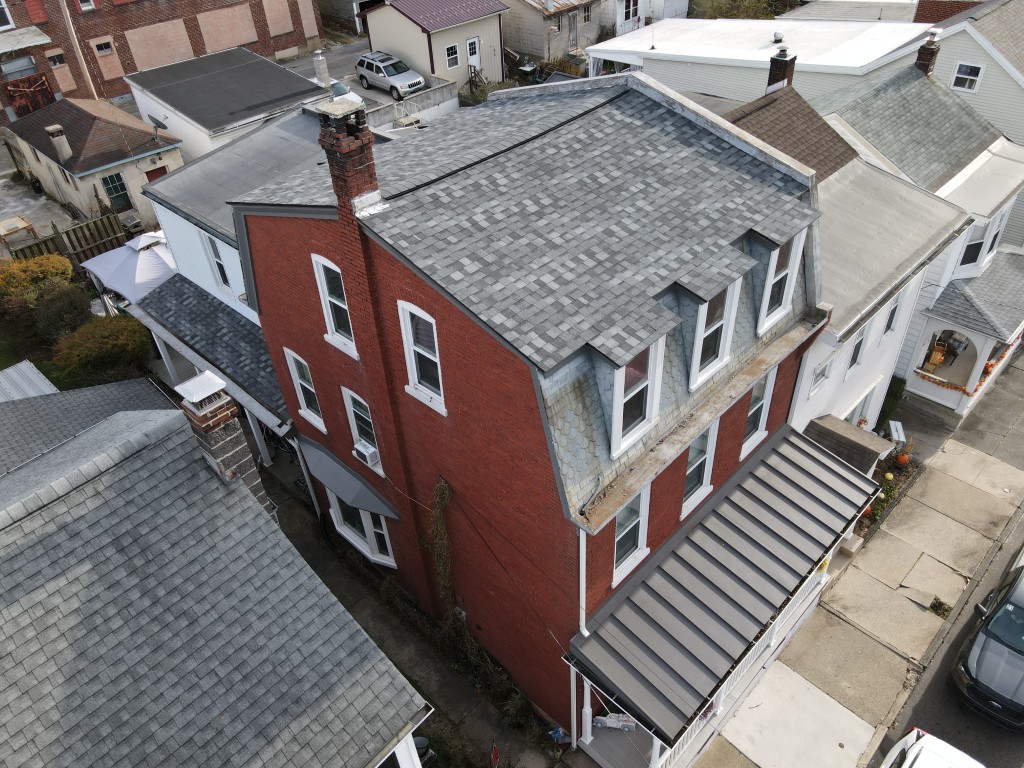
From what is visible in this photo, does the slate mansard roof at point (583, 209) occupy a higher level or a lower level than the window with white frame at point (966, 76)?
higher

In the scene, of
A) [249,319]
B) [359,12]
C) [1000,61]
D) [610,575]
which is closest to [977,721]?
[610,575]

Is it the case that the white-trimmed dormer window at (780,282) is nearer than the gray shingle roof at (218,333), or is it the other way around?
the white-trimmed dormer window at (780,282)

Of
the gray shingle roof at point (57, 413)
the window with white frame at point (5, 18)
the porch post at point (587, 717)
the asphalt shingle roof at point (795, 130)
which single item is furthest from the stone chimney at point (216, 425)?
the window with white frame at point (5, 18)

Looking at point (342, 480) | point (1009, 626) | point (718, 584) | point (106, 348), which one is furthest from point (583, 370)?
point (106, 348)

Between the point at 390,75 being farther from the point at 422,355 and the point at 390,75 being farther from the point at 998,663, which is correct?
the point at 998,663

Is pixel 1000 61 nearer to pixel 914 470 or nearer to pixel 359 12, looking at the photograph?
pixel 914 470

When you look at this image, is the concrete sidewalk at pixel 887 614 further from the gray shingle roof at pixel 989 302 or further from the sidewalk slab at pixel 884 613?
the gray shingle roof at pixel 989 302
